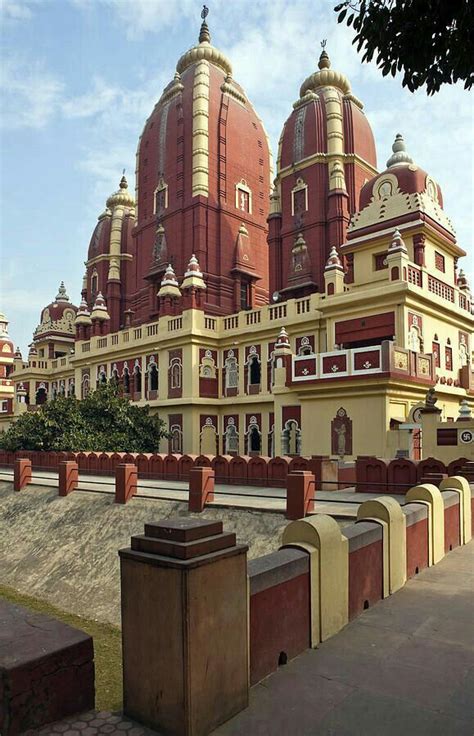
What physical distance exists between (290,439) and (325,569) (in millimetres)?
16600

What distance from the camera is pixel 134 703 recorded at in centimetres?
341

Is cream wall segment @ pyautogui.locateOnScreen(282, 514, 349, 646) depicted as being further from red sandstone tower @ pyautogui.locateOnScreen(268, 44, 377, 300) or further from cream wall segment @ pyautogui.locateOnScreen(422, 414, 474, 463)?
red sandstone tower @ pyautogui.locateOnScreen(268, 44, 377, 300)

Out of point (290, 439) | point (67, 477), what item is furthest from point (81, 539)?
point (290, 439)

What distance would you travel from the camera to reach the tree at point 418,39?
5.31 m

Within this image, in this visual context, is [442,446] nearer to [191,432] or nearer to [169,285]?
[191,432]

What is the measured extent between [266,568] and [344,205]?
25.1m

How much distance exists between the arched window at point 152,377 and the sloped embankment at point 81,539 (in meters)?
9.62

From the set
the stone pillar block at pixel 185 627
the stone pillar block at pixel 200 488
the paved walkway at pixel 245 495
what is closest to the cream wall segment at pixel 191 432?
the paved walkway at pixel 245 495

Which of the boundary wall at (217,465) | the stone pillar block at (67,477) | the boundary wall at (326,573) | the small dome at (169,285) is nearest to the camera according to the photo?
the boundary wall at (326,573)

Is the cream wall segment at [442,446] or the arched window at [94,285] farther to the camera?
the arched window at [94,285]

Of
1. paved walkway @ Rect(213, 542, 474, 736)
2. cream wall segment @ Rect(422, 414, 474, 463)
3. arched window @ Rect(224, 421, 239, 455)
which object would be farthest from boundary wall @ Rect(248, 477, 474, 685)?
arched window @ Rect(224, 421, 239, 455)

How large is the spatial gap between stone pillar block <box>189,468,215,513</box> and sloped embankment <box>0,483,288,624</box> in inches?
11.3

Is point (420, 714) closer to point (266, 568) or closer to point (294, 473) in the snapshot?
point (266, 568)

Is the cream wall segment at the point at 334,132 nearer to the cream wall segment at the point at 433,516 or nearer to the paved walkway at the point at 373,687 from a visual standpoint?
the cream wall segment at the point at 433,516
